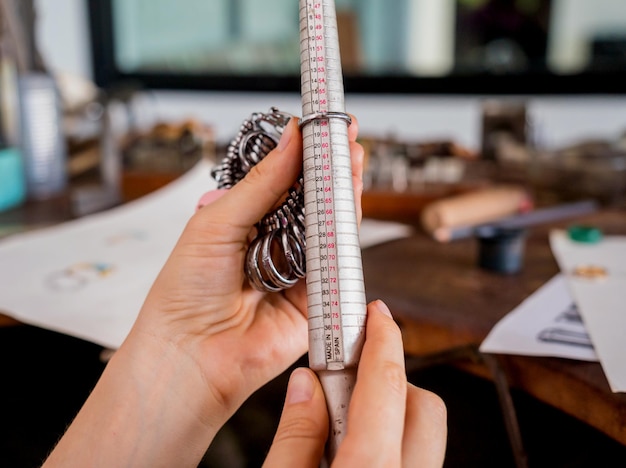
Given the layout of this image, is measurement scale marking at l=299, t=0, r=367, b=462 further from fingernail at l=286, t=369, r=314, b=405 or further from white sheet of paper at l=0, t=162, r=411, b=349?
white sheet of paper at l=0, t=162, r=411, b=349

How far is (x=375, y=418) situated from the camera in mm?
272

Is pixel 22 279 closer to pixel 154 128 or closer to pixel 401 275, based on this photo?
pixel 401 275

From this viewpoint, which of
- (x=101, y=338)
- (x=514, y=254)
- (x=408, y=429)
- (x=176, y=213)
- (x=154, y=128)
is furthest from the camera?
(x=154, y=128)

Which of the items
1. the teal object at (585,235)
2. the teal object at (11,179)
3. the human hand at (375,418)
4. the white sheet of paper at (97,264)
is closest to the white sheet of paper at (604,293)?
the teal object at (585,235)

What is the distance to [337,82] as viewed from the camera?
0.32 m

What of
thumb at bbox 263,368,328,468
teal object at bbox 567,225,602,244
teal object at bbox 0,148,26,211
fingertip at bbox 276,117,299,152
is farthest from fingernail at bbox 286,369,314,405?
teal object at bbox 0,148,26,211

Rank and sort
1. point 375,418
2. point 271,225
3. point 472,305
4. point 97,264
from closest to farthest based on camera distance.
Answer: point 375,418, point 271,225, point 472,305, point 97,264

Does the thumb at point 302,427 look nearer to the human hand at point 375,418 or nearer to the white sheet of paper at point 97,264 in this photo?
the human hand at point 375,418

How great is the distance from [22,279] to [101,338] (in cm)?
15

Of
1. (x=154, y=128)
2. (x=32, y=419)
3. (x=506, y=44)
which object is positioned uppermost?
(x=506, y=44)

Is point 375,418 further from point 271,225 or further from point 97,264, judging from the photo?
point 97,264

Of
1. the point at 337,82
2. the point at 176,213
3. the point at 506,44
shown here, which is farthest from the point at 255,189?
the point at 506,44

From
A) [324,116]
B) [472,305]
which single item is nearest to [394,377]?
[324,116]

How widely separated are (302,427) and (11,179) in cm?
64
